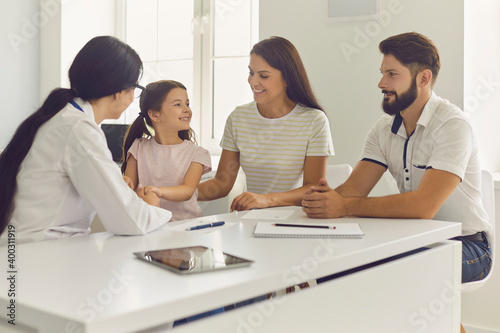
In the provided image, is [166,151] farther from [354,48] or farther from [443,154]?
[354,48]

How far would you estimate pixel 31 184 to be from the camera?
1313 mm

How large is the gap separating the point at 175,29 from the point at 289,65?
6.54 ft

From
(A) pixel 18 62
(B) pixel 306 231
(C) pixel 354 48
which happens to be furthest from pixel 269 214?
(A) pixel 18 62

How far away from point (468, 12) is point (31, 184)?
213 centimetres

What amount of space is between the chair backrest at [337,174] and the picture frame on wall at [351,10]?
871 mm

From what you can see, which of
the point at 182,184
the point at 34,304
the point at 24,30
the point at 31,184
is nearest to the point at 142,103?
the point at 182,184

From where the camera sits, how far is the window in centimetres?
376

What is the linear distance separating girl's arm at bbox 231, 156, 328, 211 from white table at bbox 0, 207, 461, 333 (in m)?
0.28

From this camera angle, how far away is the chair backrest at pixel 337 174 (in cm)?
235

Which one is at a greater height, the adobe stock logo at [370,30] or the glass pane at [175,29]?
the glass pane at [175,29]

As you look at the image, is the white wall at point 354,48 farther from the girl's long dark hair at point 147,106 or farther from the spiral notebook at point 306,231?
the spiral notebook at point 306,231

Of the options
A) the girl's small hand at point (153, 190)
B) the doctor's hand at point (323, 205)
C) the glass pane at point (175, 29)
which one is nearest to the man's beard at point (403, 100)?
the doctor's hand at point (323, 205)

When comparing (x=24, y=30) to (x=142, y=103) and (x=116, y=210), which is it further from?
(x=116, y=210)

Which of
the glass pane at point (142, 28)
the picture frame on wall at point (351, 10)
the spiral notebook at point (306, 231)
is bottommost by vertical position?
the spiral notebook at point (306, 231)
